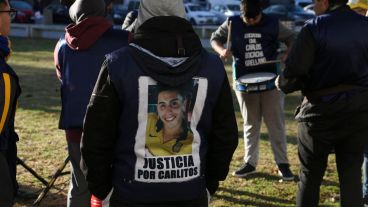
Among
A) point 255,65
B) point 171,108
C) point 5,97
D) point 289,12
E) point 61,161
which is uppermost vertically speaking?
point 171,108

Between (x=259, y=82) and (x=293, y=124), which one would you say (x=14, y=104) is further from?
(x=293, y=124)

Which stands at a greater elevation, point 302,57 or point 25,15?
point 302,57

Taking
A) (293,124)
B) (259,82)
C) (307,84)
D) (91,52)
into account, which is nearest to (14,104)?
(91,52)

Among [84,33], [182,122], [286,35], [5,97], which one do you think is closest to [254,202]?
[286,35]

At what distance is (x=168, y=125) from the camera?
2.75 m

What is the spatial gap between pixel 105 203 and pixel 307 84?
192 cm

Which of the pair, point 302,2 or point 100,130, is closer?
point 100,130

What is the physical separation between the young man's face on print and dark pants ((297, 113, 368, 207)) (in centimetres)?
165

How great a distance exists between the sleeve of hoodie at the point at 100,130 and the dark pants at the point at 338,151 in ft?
6.10

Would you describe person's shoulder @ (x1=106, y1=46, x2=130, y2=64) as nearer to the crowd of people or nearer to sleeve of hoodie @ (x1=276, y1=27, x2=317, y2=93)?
the crowd of people

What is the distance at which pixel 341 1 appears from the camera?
157 inches

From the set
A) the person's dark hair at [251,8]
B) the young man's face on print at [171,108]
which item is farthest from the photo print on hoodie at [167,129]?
the person's dark hair at [251,8]

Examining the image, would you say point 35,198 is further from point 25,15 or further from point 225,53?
point 25,15

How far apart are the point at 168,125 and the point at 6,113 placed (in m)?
1.01
